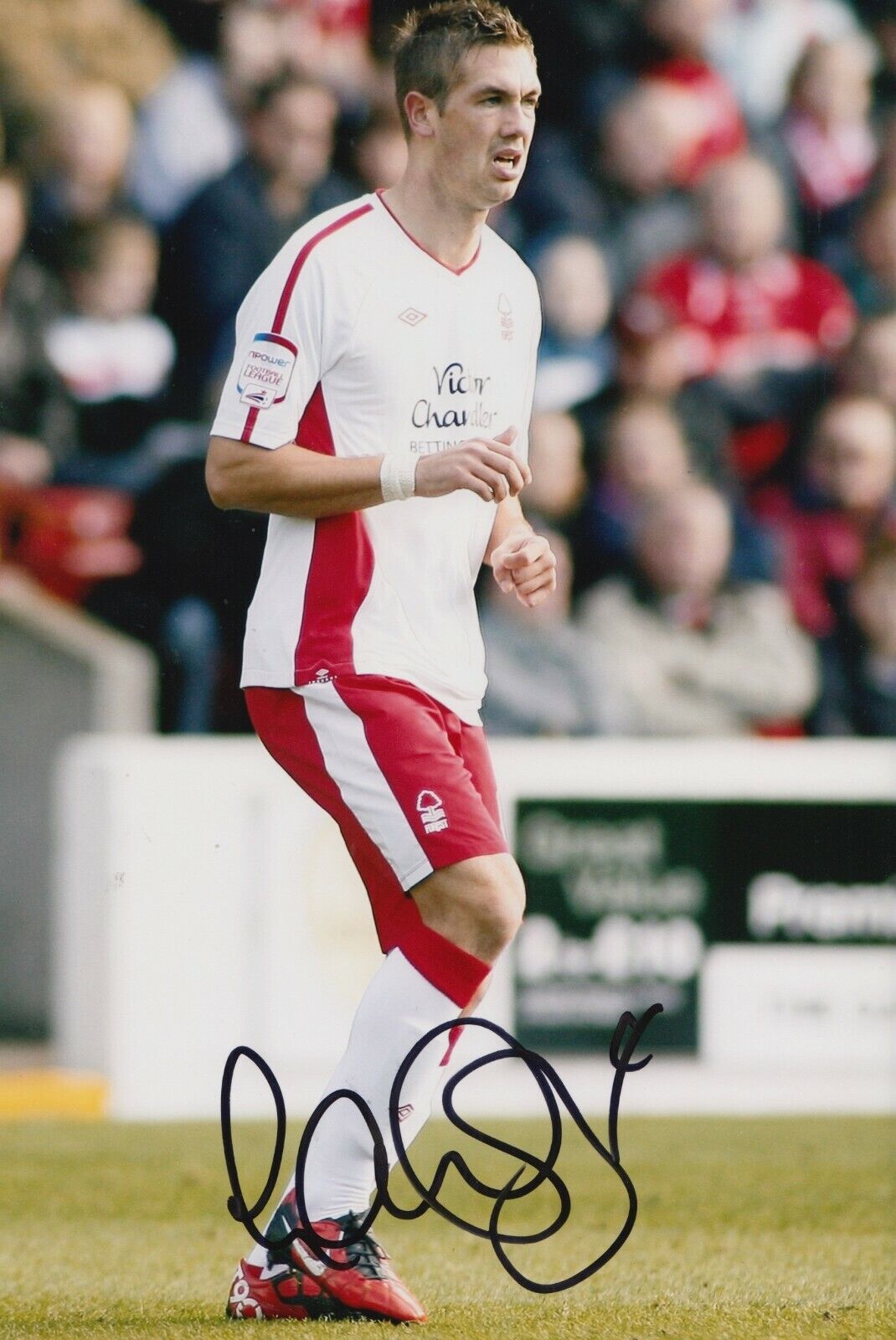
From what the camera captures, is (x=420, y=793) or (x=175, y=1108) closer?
(x=420, y=793)

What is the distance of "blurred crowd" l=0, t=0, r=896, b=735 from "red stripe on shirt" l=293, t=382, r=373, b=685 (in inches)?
185

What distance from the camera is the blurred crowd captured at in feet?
29.2

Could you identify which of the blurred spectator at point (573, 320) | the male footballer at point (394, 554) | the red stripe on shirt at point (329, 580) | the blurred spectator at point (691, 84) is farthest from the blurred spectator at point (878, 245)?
the red stripe on shirt at point (329, 580)

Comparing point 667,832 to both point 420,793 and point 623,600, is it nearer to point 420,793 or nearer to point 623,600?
point 623,600

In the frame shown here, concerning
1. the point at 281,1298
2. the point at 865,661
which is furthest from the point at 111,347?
the point at 281,1298

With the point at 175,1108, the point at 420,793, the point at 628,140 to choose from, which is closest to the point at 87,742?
the point at 175,1108

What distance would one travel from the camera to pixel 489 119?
3561mm

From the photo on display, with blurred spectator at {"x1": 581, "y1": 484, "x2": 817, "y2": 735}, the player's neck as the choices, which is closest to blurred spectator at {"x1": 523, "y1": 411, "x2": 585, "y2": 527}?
blurred spectator at {"x1": 581, "y1": 484, "x2": 817, "y2": 735}

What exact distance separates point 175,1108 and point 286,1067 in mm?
436

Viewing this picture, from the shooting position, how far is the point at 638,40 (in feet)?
32.4

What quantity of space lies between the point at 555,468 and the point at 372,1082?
5793 mm

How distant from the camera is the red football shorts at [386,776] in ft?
11.3

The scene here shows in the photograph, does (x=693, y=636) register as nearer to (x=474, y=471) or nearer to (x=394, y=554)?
(x=394, y=554)

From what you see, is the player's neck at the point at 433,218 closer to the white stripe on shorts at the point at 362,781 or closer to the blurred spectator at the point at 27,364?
the white stripe on shorts at the point at 362,781
